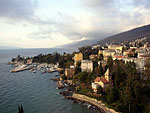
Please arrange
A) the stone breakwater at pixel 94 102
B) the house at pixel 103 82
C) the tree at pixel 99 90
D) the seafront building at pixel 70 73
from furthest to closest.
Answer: the seafront building at pixel 70 73, the house at pixel 103 82, the tree at pixel 99 90, the stone breakwater at pixel 94 102

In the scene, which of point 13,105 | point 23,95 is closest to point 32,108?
point 13,105

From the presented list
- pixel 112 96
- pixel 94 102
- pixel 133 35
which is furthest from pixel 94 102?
pixel 133 35

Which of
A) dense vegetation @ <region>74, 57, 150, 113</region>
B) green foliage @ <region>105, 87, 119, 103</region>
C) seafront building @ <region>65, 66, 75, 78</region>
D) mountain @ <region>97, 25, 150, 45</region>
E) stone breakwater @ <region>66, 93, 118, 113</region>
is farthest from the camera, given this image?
mountain @ <region>97, 25, 150, 45</region>

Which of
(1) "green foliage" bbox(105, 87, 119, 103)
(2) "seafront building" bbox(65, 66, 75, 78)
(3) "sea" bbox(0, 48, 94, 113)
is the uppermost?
(2) "seafront building" bbox(65, 66, 75, 78)

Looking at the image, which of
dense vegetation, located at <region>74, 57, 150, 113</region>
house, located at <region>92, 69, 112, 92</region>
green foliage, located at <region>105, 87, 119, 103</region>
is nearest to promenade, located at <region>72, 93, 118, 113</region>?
dense vegetation, located at <region>74, 57, 150, 113</region>

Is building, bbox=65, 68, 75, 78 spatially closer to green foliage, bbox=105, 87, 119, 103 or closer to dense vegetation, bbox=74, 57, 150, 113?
dense vegetation, bbox=74, 57, 150, 113

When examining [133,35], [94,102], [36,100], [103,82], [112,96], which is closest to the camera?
[112,96]

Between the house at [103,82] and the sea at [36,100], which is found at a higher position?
the house at [103,82]

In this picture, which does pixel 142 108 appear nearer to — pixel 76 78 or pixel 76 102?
pixel 76 102

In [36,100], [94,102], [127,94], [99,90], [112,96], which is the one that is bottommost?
[36,100]

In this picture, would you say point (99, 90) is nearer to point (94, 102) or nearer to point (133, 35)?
point (94, 102)

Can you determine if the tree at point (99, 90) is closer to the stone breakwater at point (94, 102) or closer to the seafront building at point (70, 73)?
the stone breakwater at point (94, 102)

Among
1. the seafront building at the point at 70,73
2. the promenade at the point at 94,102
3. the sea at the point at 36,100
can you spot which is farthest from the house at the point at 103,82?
the seafront building at the point at 70,73
